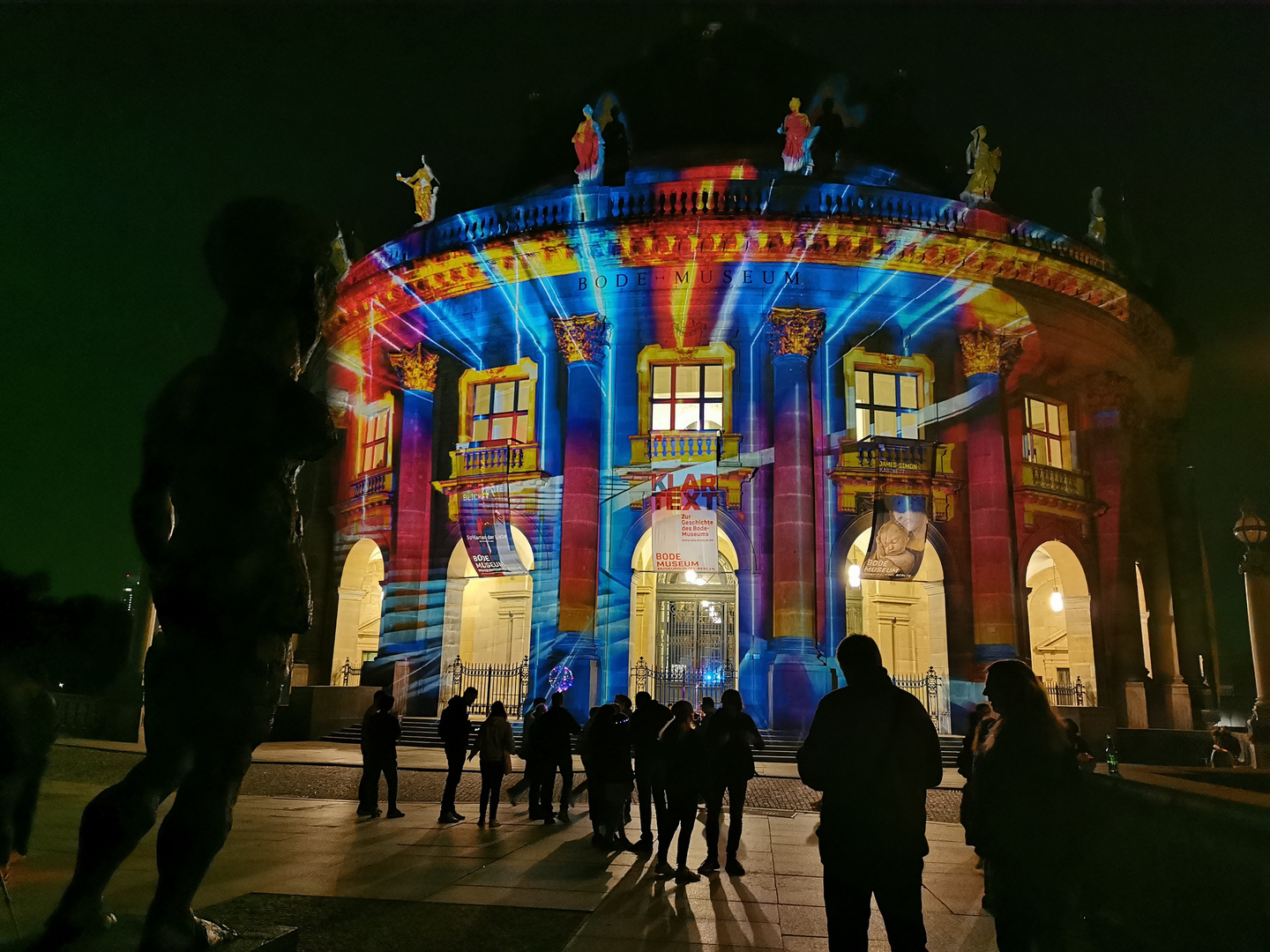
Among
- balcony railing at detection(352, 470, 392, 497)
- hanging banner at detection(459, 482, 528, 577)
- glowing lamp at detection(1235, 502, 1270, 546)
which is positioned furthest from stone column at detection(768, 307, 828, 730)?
balcony railing at detection(352, 470, 392, 497)

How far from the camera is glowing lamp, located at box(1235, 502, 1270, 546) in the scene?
47.5 ft

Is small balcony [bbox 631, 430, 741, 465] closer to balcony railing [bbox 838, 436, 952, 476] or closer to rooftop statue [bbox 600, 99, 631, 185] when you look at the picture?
balcony railing [bbox 838, 436, 952, 476]

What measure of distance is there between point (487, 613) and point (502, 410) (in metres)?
6.37

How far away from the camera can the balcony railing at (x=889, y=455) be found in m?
21.8

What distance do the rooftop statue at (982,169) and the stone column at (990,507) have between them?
404cm

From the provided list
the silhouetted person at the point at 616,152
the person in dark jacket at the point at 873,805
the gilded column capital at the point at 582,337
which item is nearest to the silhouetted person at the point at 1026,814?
the person in dark jacket at the point at 873,805

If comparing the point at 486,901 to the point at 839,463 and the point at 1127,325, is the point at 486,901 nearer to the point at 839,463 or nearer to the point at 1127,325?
the point at 839,463

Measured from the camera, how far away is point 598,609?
69.7ft

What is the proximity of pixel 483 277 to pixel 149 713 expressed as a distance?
69.4ft

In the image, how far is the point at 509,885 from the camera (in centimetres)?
664

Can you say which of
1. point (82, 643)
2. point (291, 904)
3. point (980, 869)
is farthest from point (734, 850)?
point (82, 643)

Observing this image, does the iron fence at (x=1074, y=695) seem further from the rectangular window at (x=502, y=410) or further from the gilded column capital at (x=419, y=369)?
the gilded column capital at (x=419, y=369)

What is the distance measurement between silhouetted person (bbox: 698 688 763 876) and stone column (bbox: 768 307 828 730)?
11491 mm

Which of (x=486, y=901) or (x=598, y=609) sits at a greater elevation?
(x=598, y=609)
